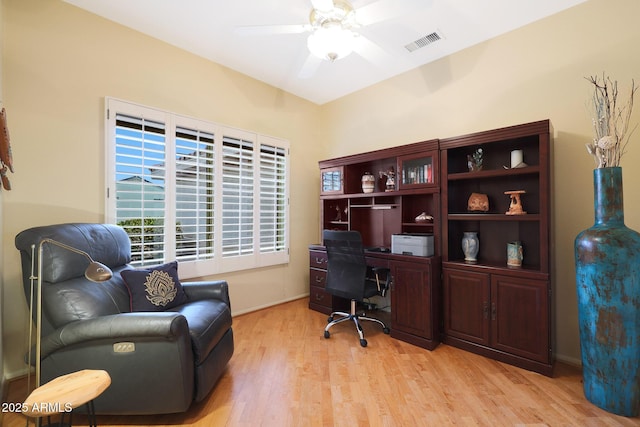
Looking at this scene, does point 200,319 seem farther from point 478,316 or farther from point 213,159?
point 478,316

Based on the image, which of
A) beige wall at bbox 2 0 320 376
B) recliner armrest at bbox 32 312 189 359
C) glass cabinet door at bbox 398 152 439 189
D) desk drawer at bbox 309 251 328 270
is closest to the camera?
recliner armrest at bbox 32 312 189 359

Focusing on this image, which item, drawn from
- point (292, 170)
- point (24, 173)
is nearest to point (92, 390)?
point (24, 173)

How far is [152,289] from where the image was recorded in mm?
2137

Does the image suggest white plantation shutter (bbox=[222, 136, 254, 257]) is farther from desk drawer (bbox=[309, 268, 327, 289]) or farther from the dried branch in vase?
the dried branch in vase

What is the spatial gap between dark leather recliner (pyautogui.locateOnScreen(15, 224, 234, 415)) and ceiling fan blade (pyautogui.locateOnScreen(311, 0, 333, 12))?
2.19 meters

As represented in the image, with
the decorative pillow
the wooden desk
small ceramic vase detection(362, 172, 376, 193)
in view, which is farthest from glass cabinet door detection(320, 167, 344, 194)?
the decorative pillow

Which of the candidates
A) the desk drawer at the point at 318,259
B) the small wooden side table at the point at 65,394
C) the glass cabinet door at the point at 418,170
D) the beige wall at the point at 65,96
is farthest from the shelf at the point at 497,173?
the small wooden side table at the point at 65,394

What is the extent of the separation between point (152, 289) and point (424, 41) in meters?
3.40

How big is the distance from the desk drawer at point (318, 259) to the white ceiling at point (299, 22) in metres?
2.12

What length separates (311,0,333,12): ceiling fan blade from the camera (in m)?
1.84

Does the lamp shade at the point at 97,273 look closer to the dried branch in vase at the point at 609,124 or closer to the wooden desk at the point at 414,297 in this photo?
the wooden desk at the point at 414,297

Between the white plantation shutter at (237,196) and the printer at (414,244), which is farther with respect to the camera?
Answer: the white plantation shutter at (237,196)

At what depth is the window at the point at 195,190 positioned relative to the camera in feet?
8.68

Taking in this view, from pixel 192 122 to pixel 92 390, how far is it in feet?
8.59
